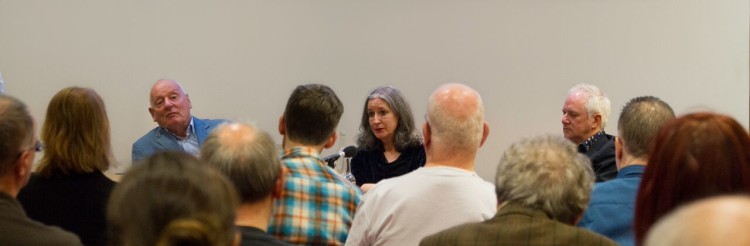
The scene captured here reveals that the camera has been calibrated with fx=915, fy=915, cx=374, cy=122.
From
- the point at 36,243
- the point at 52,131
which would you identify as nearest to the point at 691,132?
the point at 36,243

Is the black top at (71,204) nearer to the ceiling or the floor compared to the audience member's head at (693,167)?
nearer to the floor

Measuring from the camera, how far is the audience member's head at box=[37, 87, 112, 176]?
292 centimetres

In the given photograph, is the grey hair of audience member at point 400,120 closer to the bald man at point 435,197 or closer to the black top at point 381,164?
the black top at point 381,164

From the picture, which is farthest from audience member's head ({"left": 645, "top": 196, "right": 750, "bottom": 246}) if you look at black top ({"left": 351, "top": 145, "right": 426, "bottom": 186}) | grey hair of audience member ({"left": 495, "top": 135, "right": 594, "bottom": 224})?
black top ({"left": 351, "top": 145, "right": 426, "bottom": 186})

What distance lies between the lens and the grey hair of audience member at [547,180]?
2.24m

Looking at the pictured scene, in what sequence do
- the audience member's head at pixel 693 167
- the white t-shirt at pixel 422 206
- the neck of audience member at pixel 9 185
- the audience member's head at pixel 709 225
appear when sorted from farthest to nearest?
the white t-shirt at pixel 422 206
the neck of audience member at pixel 9 185
the audience member's head at pixel 693 167
the audience member's head at pixel 709 225

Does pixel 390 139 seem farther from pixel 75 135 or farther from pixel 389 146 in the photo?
pixel 75 135

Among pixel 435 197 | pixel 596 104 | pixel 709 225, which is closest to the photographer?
pixel 709 225

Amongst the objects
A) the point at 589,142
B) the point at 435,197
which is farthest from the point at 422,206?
the point at 589,142

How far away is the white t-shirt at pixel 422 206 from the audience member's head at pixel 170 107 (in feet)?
7.86

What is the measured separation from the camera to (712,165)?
6.93ft

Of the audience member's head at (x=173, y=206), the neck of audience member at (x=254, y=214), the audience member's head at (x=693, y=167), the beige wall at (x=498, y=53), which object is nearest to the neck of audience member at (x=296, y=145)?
the neck of audience member at (x=254, y=214)

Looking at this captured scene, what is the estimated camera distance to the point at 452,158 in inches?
117

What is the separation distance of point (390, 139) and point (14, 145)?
8.97 feet
